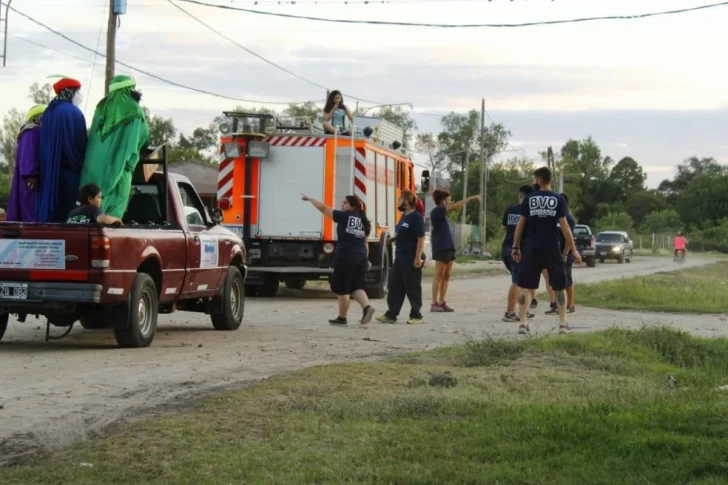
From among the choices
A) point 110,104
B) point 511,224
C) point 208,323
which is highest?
point 110,104

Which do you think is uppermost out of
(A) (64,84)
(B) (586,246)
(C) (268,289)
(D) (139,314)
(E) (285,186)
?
(A) (64,84)

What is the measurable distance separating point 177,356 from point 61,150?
263 centimetres

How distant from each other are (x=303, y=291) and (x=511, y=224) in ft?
27.2

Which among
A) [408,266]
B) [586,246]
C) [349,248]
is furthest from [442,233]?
[586,246]

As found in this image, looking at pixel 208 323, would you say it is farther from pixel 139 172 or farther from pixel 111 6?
pixel 111 6

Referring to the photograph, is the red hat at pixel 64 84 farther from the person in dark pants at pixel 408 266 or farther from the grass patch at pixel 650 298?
the grass patch at pixel 650 298

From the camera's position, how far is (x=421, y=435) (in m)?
7.08

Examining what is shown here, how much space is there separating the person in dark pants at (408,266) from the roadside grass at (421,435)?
6.15 m

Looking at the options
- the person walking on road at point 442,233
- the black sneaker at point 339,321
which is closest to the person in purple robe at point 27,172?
the black sneaker at point 339,321

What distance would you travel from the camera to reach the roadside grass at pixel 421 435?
239 inches

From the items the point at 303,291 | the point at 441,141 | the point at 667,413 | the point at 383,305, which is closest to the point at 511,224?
the point at 383,305

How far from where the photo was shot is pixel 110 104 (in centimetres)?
1261

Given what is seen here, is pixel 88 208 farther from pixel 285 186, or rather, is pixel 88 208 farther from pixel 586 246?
pixel 586 246

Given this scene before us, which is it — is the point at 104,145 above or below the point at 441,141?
below
